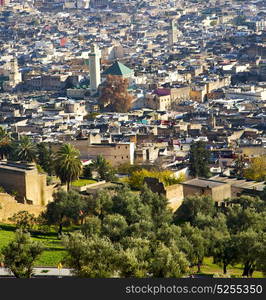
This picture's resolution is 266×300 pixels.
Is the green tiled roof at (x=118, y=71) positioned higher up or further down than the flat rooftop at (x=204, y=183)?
further down

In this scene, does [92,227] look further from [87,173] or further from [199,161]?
[199,161]

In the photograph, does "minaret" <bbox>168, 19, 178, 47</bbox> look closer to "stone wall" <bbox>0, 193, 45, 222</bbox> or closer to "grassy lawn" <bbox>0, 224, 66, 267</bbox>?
"stone wall" <bbox>0, 193, 45, 222</bbox>

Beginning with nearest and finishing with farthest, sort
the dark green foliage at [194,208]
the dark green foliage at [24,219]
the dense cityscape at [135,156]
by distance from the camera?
the dense cityscape at [135,156], the dark green foliage at [24,219], the dark green foliage at [194,208]

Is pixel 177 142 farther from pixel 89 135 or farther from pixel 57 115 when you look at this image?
pixel 57 115

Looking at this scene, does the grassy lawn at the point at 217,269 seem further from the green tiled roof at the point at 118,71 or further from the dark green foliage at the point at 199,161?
the green tiled roof at the point at 118,71

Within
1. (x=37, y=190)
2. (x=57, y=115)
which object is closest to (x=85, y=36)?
(x=57, y=115)

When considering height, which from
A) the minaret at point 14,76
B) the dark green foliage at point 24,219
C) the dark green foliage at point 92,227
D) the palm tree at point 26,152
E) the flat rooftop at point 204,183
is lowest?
the minaret at point 14,76

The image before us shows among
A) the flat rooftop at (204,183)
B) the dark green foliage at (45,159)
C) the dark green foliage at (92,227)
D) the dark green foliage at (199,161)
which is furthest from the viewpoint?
the dark green foliage at (199,161)

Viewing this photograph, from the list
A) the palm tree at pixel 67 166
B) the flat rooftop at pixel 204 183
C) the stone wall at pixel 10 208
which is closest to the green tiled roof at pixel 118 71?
the flat rooftop at pixel 204 183
